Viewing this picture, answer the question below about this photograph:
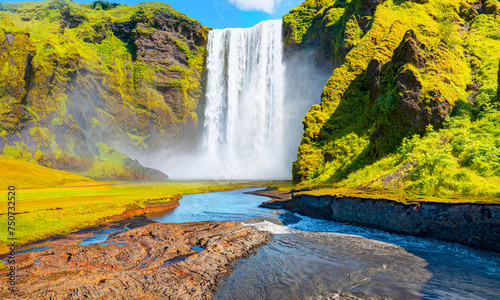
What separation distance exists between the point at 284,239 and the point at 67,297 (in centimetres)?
863

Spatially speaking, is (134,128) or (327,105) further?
(134,128)

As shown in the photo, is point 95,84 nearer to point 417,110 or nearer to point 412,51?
point 412,51

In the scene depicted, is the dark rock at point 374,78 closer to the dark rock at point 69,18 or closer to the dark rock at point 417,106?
the dark rock at point 417,106

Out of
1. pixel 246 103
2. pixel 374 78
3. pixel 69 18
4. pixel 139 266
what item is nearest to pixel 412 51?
pixel 374 78

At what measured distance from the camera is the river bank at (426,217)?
28.2 ft

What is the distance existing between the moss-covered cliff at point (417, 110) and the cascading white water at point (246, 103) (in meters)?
30.0

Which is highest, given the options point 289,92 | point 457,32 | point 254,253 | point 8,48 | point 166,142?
point 8,48

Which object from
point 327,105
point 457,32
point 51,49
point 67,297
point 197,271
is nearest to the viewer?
point 67,297

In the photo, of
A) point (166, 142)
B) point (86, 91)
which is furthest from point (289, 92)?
point (86, 91)

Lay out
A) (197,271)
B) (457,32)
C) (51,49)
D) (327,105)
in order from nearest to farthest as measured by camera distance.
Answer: (197,271) → (457,32) → (327,105) → (51,49)

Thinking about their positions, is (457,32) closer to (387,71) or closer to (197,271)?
(387,71)

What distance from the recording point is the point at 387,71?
22.8m

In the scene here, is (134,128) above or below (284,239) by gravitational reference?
above

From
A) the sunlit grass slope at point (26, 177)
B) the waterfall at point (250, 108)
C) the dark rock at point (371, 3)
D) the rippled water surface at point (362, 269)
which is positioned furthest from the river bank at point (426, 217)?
the waterfall at point (250, 108)
